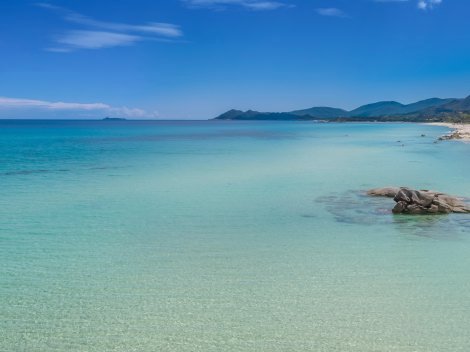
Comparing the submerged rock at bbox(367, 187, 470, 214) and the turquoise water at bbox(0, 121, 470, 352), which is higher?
the submerged rock at bbox(367, 187, 470, 214)

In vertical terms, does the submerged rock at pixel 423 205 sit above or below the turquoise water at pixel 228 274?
above

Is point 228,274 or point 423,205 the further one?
point 423,205

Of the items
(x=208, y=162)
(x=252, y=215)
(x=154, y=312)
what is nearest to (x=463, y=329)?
(x=154, y=312)

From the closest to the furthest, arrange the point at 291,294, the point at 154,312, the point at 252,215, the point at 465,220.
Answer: the point at 154,312 < the point at 291,294 < the point at 465,220 < the point at 252,215


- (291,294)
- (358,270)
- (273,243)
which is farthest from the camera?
(273,243)

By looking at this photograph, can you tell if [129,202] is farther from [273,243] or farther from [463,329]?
[463,329]

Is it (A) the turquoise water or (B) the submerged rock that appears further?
(B) the submerged rock

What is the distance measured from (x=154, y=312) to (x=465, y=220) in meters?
14.8

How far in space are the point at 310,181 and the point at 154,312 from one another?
23737mm

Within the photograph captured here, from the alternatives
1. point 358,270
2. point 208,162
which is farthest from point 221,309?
point 208,162

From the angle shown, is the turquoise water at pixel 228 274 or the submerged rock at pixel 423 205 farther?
the submerged rock at pixel 423 205

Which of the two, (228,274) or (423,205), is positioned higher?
(423,205)

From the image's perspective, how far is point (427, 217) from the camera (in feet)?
67.5

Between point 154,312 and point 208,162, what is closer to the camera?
point 154,312
